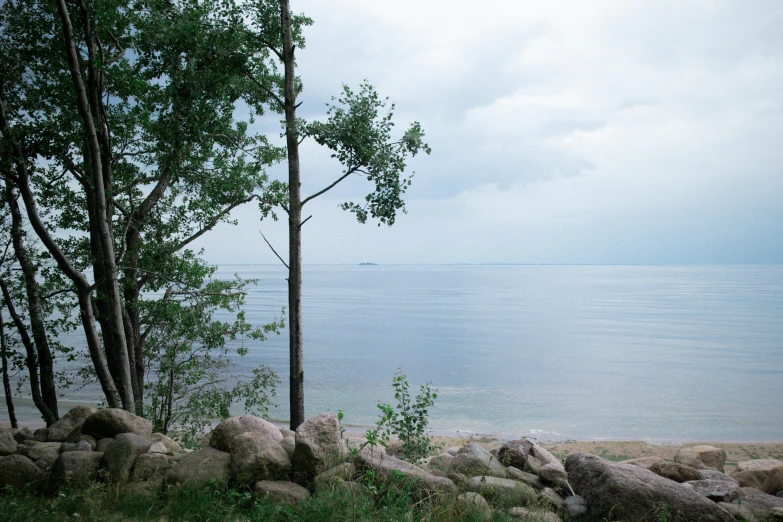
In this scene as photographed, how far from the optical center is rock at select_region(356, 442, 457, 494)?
210 inches

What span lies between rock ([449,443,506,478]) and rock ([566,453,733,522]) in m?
1.00

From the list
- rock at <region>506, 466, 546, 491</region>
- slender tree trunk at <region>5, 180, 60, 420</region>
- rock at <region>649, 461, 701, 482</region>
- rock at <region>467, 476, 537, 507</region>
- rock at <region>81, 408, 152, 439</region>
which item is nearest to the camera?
rock at <region>467, 476, 537, 507</region>

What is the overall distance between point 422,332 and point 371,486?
118 feet

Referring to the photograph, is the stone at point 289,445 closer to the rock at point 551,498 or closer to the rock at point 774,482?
the rock at point 551,498

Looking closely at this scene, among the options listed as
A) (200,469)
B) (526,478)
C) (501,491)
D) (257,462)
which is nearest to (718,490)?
(526,478)

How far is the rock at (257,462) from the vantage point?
550 cm

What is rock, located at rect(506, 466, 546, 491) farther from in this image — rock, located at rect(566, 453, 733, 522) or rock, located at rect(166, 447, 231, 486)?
rock, located at rect(166, 447, 231, 486)

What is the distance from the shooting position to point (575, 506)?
18.6 feet

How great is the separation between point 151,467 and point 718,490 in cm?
587

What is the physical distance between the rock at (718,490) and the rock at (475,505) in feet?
7.66

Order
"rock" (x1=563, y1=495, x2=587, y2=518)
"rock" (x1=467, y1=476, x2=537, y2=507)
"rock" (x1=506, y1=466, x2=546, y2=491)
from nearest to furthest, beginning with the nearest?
"rock" (x1=467, y1=476, x2=537, y2=507)
"rock" (x1=563, y1=495, x2=587, y2=518)
"rock" (x1=506, y1=466, x2=546, y2=491)

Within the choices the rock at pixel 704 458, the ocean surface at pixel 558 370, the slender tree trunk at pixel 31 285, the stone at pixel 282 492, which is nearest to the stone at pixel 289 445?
the stone at pixel 282 492

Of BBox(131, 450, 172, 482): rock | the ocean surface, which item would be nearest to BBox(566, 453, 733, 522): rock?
BBox(131, 450, 172, 482): rock

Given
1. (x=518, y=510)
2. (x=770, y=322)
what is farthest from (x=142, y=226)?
(x=770, y=322)
